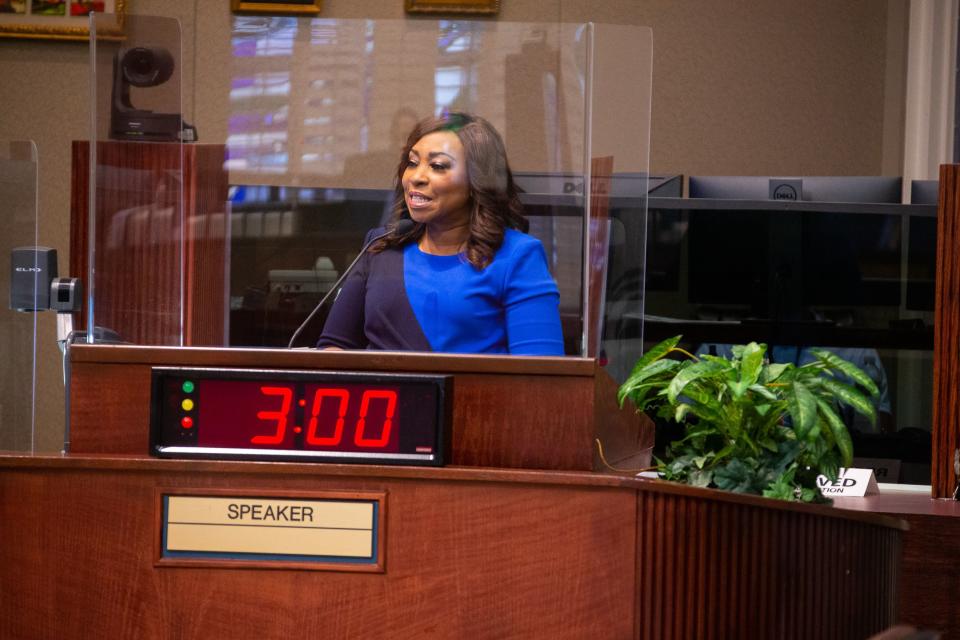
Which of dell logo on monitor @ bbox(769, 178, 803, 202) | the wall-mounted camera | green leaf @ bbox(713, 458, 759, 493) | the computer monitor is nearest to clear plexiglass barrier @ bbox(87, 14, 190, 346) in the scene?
the wall-mounted camera

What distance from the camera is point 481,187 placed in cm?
155

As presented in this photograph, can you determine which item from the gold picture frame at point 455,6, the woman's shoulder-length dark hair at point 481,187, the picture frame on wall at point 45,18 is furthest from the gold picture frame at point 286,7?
the woman's shoulder-length dark hair at point 481,187

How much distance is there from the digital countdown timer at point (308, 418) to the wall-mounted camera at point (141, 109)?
42 cm

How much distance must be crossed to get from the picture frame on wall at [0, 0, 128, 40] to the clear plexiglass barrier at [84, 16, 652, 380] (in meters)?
3.39

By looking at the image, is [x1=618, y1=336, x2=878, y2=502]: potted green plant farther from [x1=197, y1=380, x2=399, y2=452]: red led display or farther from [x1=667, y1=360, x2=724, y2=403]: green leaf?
[x1=197, y1=380, x2=399, y2=452]: red led display

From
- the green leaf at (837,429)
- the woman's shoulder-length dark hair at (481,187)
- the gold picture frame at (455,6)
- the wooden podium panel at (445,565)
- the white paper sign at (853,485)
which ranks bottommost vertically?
the white paper sign at (853,485)

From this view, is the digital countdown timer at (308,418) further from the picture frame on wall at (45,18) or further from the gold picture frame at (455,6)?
the picture frame on wall at (45,18)

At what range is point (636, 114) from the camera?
162 centimetres

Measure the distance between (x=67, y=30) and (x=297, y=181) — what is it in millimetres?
3540

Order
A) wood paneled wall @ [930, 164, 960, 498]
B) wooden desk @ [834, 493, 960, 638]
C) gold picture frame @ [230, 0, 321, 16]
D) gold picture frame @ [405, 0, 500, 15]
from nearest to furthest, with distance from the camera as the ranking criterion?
wooden desk @ [834, 493, 960, 638]
wood paneled wall @ [930, 164, 960, 498]
gold picture frame @ [230, 0, 321, 16]
gold picture frame @ [405, 0, 500, 15]

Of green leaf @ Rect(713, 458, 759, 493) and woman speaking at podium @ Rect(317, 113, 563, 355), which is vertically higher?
woman speaking at podium @ Rect(317, 113, 563, 355)

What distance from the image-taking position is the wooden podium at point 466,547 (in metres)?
1.26

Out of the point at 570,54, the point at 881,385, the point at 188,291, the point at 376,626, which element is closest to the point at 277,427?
the point at 376,626

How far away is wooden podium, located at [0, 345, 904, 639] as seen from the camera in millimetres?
1262
